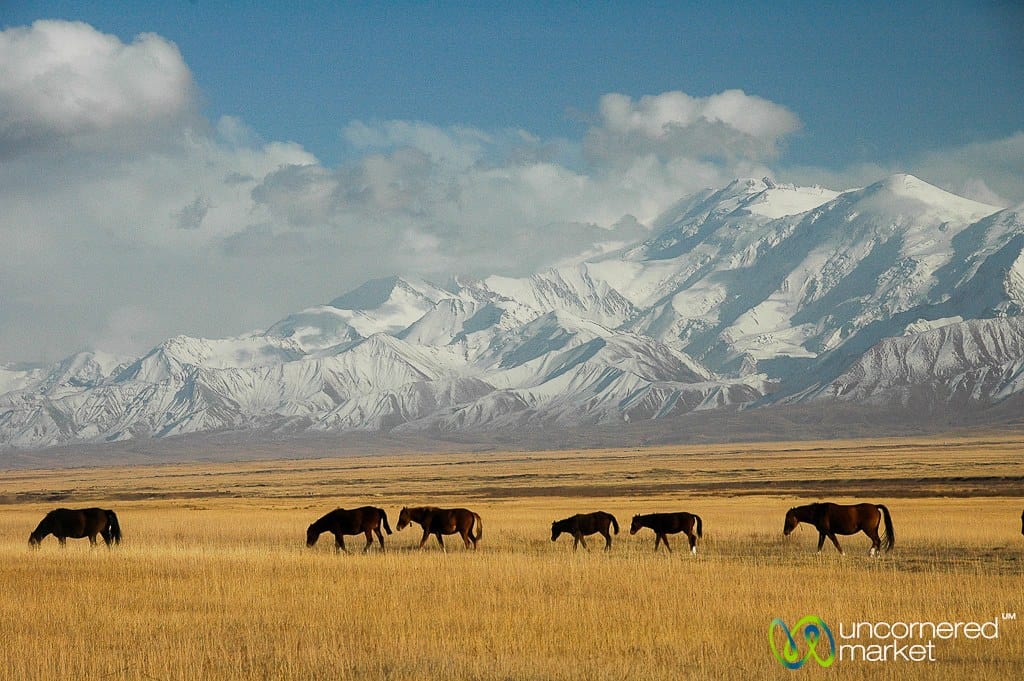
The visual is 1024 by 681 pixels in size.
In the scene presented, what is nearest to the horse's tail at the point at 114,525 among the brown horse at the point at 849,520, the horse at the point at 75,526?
the horse at the point at 75,526

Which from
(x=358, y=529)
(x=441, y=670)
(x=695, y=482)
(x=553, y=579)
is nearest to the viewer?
(x=441, y=670)

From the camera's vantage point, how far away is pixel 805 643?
15930mm

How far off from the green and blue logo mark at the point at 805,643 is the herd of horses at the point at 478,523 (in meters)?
11.9

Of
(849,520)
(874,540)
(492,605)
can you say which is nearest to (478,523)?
(849,520)

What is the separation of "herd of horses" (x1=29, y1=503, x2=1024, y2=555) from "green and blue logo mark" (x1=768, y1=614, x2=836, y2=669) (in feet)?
38.9

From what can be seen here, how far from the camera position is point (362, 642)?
16.6 meters

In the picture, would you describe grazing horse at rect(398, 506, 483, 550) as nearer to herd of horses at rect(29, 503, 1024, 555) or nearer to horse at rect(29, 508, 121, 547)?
herd of horses at rect(29, 503, 1024, 555)

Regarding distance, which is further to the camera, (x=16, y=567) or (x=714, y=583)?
(x=16, y=567)

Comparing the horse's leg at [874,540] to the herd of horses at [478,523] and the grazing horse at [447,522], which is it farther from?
the grazing horse at [447,522]

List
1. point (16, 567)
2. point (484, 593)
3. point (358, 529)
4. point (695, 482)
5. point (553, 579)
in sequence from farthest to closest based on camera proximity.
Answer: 1. point (695, 482)
2. point (358, 529)
3. point (16, 567)
4. point (553, 579)
5. point (484, 593)

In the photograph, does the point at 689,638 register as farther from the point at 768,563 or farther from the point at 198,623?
the point at 768,563

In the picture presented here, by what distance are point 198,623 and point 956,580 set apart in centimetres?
1303

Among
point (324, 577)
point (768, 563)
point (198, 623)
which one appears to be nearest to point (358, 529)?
point (324, 577)

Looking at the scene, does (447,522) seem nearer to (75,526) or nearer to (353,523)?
(353,523)
